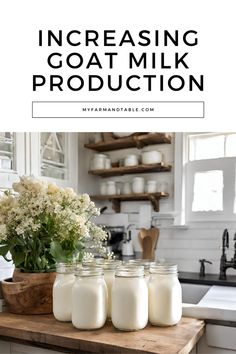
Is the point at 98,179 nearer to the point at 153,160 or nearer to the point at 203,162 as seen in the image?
the point at 153,160

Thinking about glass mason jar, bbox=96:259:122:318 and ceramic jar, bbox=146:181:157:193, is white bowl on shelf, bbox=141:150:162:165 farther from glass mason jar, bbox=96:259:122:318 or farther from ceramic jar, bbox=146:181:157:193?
glass mason jar, bbox=96:259:122:318

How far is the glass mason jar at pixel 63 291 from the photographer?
1.18m

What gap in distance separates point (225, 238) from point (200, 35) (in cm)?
126

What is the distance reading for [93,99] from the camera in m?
1.64

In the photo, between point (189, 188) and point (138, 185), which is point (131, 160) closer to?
point (138, 185)

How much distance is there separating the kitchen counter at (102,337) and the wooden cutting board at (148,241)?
1.15 m

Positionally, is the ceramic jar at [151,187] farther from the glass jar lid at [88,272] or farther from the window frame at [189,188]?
the glass jar lid at [88,272]

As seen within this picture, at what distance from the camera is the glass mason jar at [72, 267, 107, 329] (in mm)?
1086

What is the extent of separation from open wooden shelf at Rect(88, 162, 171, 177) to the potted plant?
3.56 ft

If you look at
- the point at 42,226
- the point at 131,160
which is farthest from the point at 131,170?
the point at 42,226

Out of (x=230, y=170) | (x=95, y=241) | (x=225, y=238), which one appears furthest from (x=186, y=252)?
(x=95, y=241)

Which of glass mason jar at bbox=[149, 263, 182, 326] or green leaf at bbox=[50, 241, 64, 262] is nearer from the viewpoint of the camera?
glass mason jar at bbox=[149, 263, 182, 326]

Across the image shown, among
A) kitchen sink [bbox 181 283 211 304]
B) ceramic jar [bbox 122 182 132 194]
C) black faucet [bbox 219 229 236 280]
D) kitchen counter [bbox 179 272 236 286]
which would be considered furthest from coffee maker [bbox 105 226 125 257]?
black faucet [bbox 219 229 236 280]

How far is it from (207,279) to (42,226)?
1.13 meters
